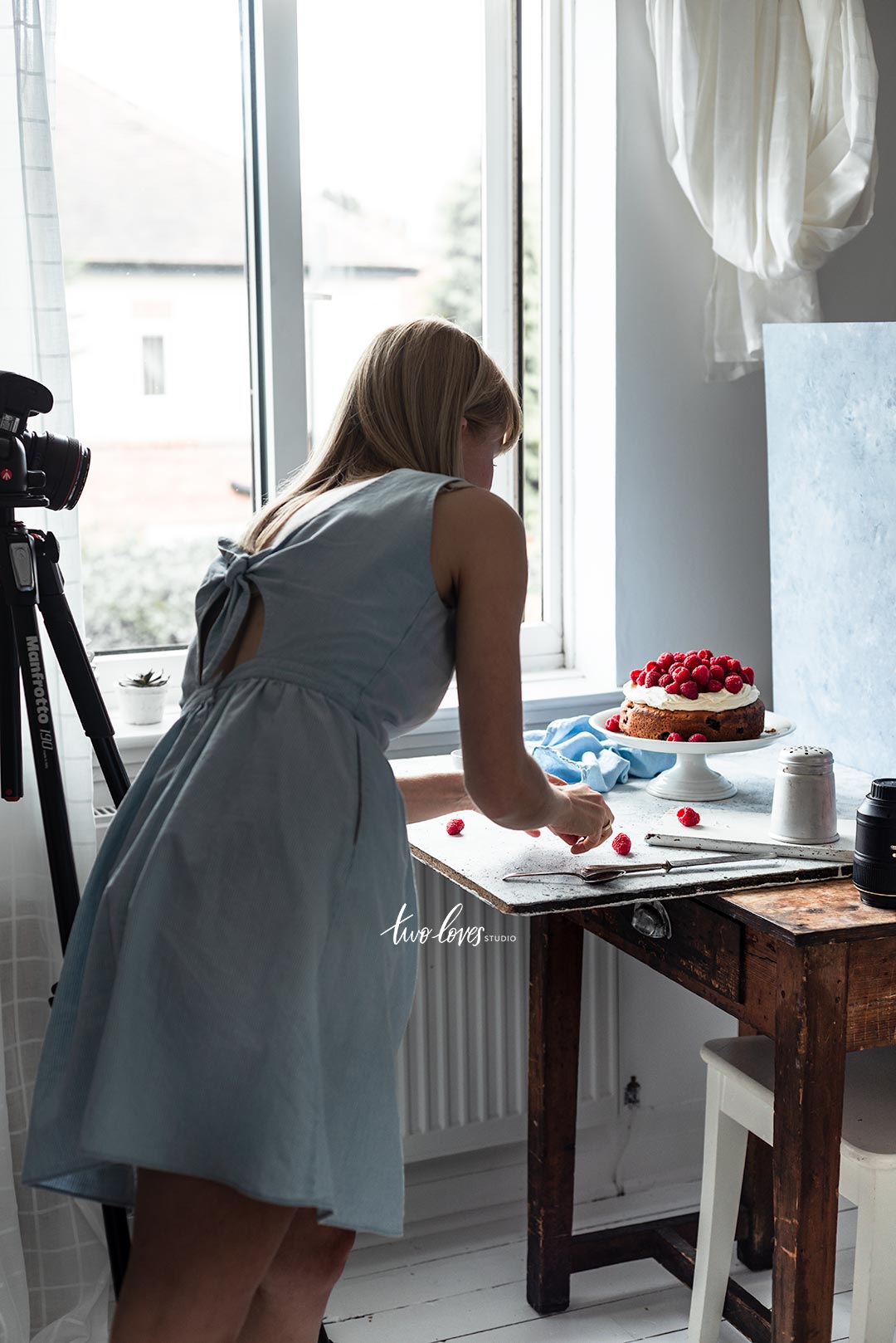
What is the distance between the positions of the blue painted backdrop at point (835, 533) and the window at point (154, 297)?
90cm

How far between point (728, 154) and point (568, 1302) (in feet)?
6.04

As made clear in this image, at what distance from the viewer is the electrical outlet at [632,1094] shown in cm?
237

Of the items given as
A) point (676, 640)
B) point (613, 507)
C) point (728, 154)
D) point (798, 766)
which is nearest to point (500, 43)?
point (728, 154)

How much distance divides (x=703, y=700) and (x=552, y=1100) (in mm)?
671

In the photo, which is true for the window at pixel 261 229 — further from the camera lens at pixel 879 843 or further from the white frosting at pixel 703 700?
the camera lens at pixel 879 843

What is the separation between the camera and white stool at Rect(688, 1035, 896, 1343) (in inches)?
59.9

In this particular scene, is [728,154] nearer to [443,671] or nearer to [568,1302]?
[443,671]

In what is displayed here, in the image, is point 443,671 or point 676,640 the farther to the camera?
point 676,640

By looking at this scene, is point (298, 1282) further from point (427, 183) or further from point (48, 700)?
point (427, 183)

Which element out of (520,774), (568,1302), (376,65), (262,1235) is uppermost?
(376,65)

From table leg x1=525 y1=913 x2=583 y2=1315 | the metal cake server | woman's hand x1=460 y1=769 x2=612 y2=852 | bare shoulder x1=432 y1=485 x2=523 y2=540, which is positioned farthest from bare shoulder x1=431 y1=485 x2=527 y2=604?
table leg x1=525 y1=913 x2=583 y2=1315

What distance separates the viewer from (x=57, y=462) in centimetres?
155

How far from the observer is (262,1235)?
1175 millimetres

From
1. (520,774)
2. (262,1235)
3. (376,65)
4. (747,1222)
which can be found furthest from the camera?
(376,65)
